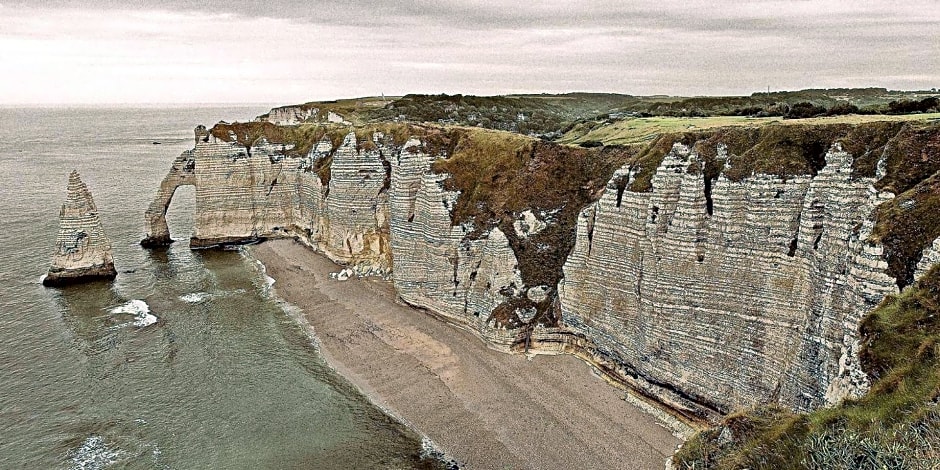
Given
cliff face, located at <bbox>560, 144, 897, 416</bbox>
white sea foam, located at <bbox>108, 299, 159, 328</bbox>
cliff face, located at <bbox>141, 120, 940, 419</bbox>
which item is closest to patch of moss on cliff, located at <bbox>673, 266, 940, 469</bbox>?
cliff face, located at <bbox>141, 120, 940, 419</bbox>

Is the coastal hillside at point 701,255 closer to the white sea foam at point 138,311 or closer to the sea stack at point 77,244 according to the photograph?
the white sea foam at point 138,311

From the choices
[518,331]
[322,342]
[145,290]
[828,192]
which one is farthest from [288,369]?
[828,192]

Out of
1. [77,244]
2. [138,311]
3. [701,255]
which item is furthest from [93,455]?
[701,255]

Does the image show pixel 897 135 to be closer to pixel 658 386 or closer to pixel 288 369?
pixel 658 386

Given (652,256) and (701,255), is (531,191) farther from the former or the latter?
(701,255)

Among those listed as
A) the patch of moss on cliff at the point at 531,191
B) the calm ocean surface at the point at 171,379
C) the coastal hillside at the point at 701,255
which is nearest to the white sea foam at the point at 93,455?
the calm ocean surface at the point at 171,379

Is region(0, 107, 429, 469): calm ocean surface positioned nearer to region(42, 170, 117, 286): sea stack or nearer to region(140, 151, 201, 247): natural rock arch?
region(42, 170, 117, 286): sea stack
